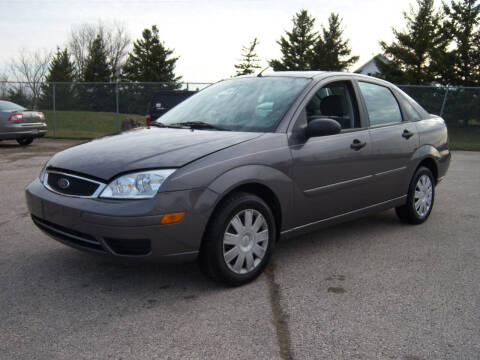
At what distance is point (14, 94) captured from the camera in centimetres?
1862

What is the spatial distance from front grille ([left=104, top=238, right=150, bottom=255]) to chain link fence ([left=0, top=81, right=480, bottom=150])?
1482 cm

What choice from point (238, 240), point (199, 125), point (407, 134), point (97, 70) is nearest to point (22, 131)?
point (199, 125)

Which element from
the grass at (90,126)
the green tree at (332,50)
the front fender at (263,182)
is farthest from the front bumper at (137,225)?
the green tree at (332,50)

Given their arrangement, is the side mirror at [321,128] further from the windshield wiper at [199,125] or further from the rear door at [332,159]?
the windshield wiper at [199,125]

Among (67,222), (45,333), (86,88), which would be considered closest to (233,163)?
(67,222)

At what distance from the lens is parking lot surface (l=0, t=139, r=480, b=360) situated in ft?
8.39

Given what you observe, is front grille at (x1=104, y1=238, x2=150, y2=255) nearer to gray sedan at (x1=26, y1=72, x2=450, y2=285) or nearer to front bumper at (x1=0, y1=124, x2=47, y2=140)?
gray sedan at (x1=26, y1=72, x2=450, y2=285)

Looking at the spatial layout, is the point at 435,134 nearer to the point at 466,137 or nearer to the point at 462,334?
the point at 462,334

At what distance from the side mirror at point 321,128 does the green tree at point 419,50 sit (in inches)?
1011

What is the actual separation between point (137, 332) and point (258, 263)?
111 centimetres

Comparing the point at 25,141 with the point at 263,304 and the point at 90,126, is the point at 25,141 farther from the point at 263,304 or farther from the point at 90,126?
the point at 263,304

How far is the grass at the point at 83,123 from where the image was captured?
1808cm

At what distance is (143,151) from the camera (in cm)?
328

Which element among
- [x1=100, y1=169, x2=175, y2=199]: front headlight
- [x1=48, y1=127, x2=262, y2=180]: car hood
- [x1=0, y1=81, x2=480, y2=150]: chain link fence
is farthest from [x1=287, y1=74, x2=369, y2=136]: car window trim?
[x1=0, y1=81, x2=480, y2=150]: chain link fence
